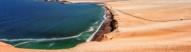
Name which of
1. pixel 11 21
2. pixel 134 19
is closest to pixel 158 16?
pixel 134 19

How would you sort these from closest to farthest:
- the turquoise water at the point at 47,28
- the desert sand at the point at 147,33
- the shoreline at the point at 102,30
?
the desert sand at the point at 147,33 → the turquoise water at the point at 47,28 → the shoreline at the point at 102,30

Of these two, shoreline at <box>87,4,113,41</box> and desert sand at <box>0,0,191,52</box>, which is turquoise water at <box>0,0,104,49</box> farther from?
desert sand at <box>0,0,191,52</box>

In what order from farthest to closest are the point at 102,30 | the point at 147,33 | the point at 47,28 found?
the point at 47,28 < the point at 102,30 < the point at 147,33

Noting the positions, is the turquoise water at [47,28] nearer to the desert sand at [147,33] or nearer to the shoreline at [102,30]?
the shoreline at [102,30]

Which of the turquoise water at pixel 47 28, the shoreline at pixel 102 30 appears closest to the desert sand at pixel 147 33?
the shoreline at pixel 102 30

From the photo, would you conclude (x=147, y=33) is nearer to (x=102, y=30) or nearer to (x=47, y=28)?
(x=102, y=30)

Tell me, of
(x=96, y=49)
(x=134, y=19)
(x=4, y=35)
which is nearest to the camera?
(x=96, y=49)

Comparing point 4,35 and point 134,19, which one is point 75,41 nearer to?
point 4,35

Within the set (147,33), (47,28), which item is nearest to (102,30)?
(147,33)

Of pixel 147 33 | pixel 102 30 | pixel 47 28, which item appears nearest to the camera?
pixel 147 33
